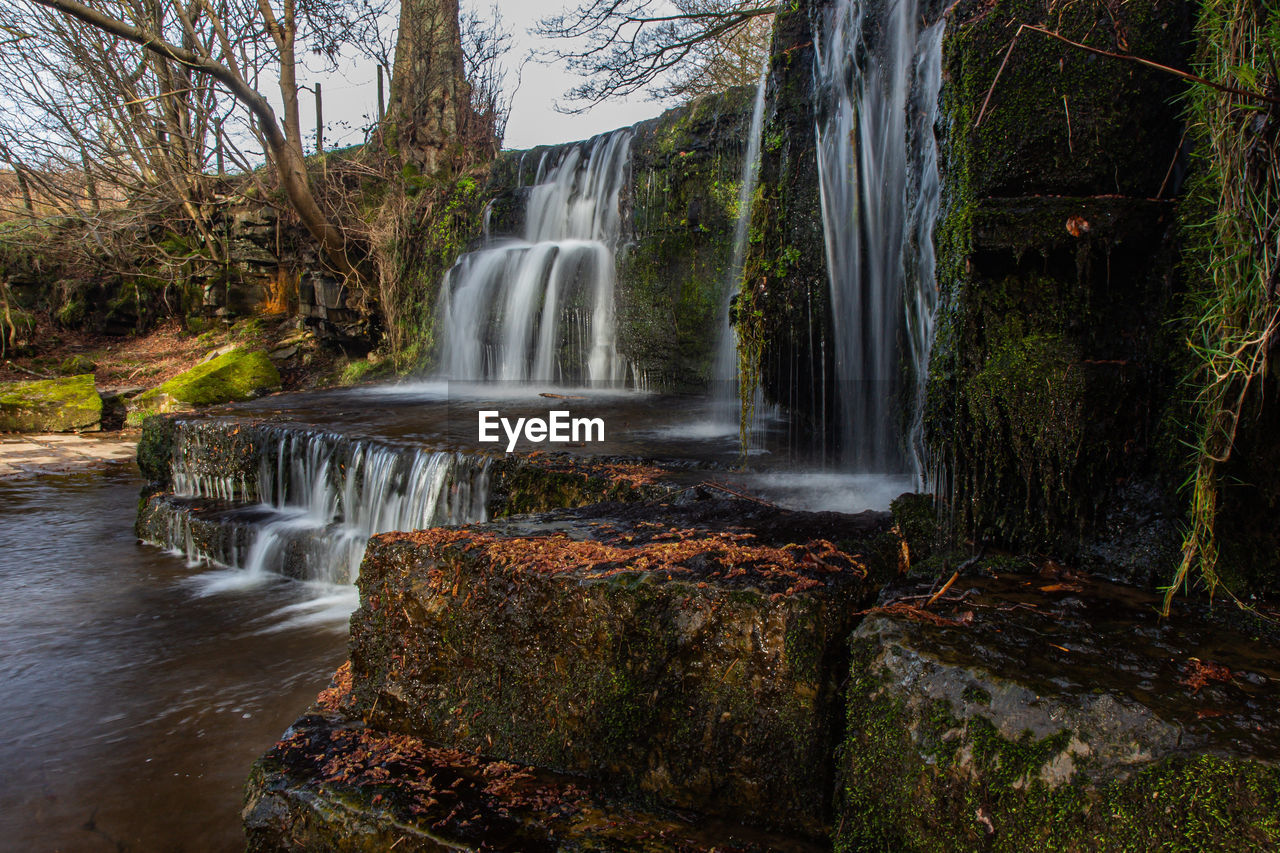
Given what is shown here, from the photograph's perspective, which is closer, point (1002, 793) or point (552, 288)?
point (1002, 793)

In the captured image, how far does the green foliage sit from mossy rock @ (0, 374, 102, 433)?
13518 millimetres

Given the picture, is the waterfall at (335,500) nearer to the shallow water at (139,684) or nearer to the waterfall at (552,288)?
the shallow water at (139,684)

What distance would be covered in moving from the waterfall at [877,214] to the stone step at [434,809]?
8.80 feet

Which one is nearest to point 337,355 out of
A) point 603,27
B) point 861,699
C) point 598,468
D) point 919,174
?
point 603,27

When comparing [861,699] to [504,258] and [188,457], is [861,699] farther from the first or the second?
[504,258]

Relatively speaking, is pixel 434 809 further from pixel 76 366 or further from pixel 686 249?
pixel 76 366

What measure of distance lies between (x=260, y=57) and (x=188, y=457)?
8.31 metres

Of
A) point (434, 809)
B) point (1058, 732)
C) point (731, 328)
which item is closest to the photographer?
point (1058, 732)

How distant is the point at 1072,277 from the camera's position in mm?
2561

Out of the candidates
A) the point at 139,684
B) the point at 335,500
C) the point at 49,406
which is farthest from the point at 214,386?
the point at 139,684

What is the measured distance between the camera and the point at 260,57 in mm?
11977

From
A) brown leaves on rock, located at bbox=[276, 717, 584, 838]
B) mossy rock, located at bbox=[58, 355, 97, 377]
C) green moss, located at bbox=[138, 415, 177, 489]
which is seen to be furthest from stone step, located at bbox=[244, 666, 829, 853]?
mossy rock, located at bbox=[58, 355, 97, 377]

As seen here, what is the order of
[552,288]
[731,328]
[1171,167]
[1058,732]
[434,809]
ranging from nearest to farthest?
[1058,732]
[434,809]
[1171,167]
[731,328]
[552,288]

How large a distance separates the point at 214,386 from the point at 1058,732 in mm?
12053
